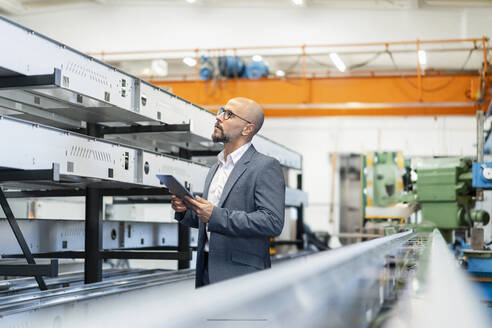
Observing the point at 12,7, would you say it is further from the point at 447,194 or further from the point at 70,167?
the point at 70,167

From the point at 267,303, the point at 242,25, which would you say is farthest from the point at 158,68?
the point at 267,303

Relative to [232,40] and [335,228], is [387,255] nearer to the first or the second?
[232,40]

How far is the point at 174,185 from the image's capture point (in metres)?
2.13

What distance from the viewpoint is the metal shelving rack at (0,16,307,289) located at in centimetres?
246

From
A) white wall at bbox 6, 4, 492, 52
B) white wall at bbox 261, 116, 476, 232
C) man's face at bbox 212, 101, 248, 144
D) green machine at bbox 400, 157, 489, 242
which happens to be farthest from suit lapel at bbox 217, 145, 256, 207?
white wall at bbox 261, 116, 476, 232

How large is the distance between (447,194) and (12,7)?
11087 mm

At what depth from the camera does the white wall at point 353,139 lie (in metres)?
13.6

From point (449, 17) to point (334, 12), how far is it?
196 centimetres

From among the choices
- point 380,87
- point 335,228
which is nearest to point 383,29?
point 380,87

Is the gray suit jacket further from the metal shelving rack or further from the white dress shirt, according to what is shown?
the metal shelving rack

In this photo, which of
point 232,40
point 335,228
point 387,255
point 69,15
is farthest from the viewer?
point 335,228

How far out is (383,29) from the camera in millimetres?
10977

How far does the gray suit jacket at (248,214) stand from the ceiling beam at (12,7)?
475 inches

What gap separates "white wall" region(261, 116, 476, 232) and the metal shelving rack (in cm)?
957
